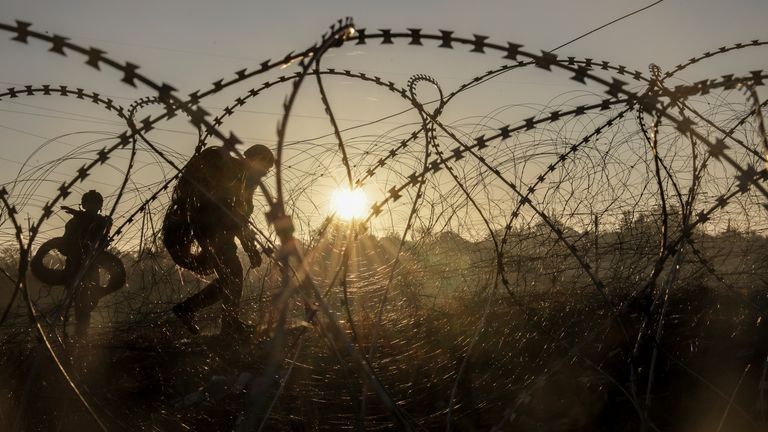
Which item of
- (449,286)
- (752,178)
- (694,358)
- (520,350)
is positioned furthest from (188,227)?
(752,178)

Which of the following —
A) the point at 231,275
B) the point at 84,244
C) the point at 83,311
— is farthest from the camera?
the point at 84,244

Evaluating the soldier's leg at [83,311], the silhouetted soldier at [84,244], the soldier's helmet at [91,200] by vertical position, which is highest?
the soldier's helmet at [91,200]

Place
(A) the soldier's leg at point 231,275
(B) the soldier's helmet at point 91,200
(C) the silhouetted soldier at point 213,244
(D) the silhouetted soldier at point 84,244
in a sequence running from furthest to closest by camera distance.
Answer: (B) the soldier's helmet at point 91,200
(D) the silhouetted soldier at point 84,244
(A) the soldier's leg at point 231,275
(C) the silhouetted soldier at point 213,244

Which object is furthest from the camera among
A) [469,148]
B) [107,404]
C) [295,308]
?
[295,308]

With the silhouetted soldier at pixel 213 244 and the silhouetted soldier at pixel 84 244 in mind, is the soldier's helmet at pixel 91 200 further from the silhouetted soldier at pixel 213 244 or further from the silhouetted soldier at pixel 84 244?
the silhouetted soldier at pixel 213 244

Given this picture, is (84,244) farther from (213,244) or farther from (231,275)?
(231,275)

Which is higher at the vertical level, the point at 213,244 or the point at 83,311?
the point at 213,244

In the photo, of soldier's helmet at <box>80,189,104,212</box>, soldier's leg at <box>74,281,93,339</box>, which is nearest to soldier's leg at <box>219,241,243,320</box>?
soldier's leg at <box>74,281,93,339</box>

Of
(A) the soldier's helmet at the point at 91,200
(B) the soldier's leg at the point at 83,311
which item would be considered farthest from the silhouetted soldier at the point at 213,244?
(A) the soldier's helmet at the point at 91,200

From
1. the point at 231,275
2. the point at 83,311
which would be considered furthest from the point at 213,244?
the point at 83,311

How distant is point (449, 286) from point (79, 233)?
3.37m

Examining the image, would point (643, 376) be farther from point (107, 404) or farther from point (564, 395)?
point (107, 404)

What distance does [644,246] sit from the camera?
5.20 m

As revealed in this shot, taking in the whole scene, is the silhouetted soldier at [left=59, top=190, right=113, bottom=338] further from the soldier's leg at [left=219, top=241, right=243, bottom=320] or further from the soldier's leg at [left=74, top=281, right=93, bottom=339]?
the soldier's leg at [left=219, top=241, right=243, bottom=320]
